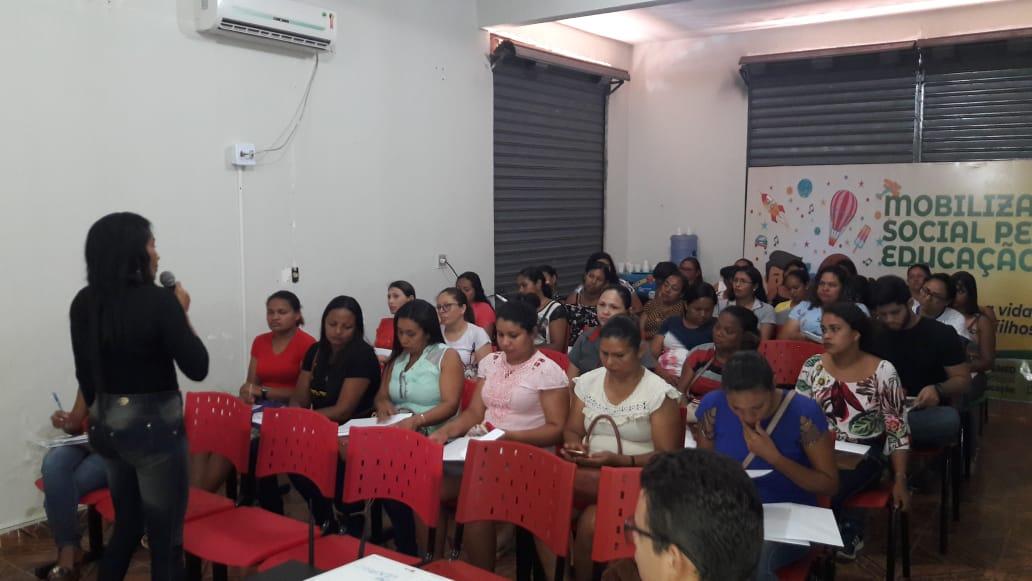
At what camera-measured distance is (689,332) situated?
480 cm

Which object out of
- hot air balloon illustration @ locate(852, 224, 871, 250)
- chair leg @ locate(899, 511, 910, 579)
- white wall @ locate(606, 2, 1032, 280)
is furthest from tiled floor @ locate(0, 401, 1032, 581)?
white wall @ locate(606, 2, 1032, 280)

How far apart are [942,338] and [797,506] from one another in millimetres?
1887

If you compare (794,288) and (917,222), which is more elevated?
(917,222)

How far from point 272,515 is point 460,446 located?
0.77 meters

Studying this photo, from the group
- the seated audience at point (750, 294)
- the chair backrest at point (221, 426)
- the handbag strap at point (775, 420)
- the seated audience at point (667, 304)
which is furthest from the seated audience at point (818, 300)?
the chair backrest at point (221, 426)

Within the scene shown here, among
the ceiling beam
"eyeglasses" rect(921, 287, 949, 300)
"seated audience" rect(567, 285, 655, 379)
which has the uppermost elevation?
the ceiling beam

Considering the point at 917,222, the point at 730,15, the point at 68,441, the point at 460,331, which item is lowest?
the point at 68,441

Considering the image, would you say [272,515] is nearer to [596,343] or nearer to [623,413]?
[623,413]

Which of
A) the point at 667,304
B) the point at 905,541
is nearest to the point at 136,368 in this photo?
the point at 905,541

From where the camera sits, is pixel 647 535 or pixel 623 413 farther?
pixel 623 413

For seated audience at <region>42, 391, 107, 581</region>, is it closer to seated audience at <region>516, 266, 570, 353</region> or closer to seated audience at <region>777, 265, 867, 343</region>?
seated audience at <region>516, 266, 570, 353</region>

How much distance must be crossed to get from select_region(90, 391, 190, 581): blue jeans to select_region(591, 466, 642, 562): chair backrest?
1378 mm

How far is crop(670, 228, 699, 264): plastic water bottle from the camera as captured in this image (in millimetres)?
8250

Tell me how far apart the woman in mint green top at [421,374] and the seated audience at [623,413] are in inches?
28.3
